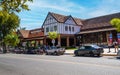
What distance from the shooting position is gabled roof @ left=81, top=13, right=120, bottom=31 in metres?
49.3

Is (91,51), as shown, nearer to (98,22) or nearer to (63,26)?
(63,26)

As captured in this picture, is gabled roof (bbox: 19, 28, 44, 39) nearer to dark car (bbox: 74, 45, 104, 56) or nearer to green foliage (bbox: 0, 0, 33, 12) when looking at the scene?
dark car (bbox: 74, 45, 104, 56)

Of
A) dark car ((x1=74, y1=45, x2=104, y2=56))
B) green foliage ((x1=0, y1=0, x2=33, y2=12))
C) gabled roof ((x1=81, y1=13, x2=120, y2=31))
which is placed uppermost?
gabled roof ((x1=81, y1=13, x2=120, y2=31))

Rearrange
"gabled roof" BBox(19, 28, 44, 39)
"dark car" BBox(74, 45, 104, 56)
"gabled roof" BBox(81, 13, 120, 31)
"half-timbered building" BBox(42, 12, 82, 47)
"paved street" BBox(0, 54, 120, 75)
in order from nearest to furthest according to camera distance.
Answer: "paved street" BBox(0, 54, 120, 75) < "dark car" BBox(74, 45, 104, 56) < "gabled roof" BBox(81, 13, 120, 31) < "half-timbered building" BBox(42, 12, 82, 47) < "gabled roof" BBox(19, 28, 44, 39)

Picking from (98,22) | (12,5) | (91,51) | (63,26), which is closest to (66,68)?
(12,5)

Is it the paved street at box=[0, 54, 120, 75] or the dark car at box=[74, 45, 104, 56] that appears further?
the dark car at box=[74, 45, 104, 56]

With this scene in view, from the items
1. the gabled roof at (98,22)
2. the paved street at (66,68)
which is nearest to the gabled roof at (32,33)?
the gabled roof at (98,22)

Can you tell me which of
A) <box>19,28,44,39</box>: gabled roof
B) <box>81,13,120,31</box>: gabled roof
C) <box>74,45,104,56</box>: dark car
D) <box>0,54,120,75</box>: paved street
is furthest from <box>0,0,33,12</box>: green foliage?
<box>19,28,44,39</box>: gabled roof

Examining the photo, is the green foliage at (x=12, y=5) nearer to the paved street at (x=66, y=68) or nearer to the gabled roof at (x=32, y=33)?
the paved street at (x=66, y=68)

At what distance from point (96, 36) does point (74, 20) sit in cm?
903

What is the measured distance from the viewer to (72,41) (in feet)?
189

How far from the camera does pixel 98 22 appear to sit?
52188 mm

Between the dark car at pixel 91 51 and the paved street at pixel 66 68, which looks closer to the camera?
the paved street at pixel 66 68

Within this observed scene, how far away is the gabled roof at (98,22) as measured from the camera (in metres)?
49.3
